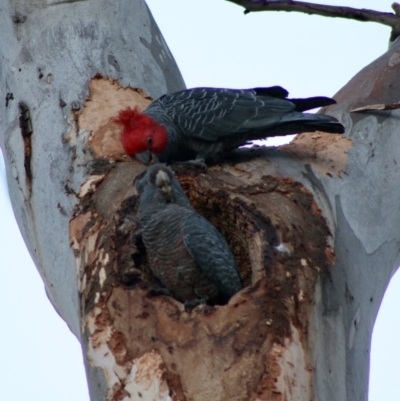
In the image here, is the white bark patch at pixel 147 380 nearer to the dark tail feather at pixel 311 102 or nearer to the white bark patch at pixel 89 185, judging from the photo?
the white bark patch at pixel 89 185

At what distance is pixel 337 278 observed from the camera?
425 centimetres

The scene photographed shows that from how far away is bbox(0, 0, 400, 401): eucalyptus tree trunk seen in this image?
3818mm

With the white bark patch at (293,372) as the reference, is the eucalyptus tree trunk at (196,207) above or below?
above

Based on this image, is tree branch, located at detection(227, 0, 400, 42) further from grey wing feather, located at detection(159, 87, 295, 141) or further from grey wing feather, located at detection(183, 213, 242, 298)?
grey wing feather, located at detection(183, 213, 242, 298)

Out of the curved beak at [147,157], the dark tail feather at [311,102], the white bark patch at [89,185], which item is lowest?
the white bark patch at [89,185]

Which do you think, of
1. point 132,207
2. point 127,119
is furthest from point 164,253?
point 127,119

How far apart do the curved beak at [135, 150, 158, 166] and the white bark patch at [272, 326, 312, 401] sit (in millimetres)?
1781

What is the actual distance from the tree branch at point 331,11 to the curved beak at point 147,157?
1448 mm

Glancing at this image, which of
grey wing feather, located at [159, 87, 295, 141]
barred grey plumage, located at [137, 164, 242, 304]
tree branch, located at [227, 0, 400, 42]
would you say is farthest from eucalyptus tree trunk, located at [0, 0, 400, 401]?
tree branch, located at [227, 0, 400, 42]

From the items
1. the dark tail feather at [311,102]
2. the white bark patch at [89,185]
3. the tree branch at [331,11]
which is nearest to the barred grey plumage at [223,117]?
the dark tail feather at [311,102]

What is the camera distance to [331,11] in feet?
19.6

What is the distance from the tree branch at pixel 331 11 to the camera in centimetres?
600

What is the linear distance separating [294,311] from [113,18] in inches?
103

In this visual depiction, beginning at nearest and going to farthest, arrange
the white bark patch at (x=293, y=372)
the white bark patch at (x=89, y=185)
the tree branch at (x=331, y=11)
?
the white bark patch at (x=293, y=372) < the white bark patch at (x=89, y=185) < the tree branch at (x=331, y=11)
